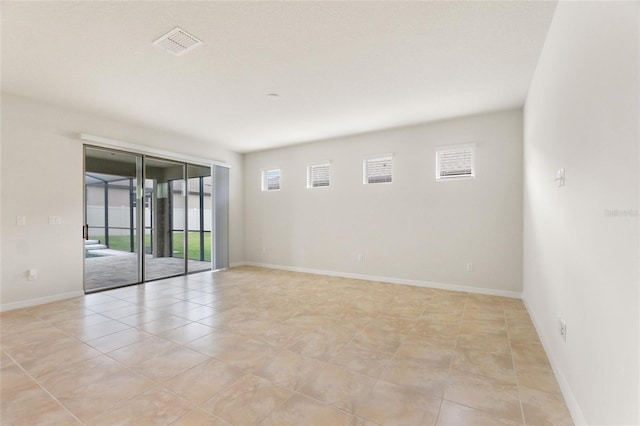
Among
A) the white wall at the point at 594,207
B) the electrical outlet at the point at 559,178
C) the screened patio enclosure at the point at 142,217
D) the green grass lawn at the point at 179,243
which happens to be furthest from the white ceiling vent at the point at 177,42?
the green grass lawn at the point at 179,243

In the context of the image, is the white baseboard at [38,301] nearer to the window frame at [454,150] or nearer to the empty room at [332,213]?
the empty room at [332,213]

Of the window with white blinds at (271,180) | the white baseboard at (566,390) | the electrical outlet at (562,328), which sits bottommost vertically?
the white baseboard at (566,390)

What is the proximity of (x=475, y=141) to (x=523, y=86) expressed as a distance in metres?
1.13

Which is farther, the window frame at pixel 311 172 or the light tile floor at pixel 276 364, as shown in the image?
the window frame at pixel 311 172

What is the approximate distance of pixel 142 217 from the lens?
17.5 feet

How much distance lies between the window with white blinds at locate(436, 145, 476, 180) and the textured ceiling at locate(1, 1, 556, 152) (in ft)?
1.95

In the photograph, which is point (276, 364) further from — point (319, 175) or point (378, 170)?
point (319, 175)

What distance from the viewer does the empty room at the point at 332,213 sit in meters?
1.73

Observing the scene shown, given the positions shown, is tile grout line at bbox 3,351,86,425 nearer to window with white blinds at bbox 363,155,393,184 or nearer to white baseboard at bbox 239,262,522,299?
white baseboard at bbox 239,262,522,299

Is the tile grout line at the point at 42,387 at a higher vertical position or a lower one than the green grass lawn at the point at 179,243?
lower

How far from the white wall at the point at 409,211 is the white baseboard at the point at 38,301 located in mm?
3658

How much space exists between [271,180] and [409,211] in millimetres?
3467

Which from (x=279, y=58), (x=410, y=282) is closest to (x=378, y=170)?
(x=410, y=282)

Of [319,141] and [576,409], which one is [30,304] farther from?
[576,409]
